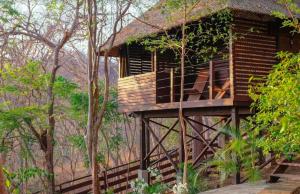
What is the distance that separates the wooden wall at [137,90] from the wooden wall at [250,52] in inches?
102

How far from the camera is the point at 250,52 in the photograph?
9.71 metres

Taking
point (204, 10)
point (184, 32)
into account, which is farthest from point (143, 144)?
point (204, 10)

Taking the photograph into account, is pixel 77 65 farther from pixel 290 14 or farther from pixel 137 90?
pixel 290 14

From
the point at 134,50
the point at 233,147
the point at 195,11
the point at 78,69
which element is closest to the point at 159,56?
the point at 134,50

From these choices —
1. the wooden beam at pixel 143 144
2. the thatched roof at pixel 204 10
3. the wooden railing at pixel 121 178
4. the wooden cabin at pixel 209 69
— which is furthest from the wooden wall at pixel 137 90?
the wooden railing at pixel 121 178

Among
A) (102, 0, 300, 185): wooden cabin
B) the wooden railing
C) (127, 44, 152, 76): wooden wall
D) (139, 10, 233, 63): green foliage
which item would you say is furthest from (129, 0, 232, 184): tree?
the wooden railing

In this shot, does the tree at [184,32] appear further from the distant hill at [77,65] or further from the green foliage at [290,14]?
the distant hill at [77,65]

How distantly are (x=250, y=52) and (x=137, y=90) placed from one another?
11.9 feet

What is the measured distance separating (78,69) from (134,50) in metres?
13.2

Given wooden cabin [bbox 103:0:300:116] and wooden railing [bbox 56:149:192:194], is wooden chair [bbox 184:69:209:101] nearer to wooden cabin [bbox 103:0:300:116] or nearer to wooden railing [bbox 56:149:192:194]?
wooden cabin [bbox 103:0:300:116]

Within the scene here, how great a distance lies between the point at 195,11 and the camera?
994cm

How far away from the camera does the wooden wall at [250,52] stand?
368 inches

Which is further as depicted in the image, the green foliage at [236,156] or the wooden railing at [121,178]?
the wooden railing at [121,178]

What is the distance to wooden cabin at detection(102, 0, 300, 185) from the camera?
9.35 meters
